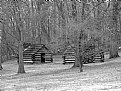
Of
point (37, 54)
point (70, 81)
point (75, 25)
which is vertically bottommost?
point (70, 81)

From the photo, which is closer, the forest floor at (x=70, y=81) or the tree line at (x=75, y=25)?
the forest floor at (x=70, y=81)

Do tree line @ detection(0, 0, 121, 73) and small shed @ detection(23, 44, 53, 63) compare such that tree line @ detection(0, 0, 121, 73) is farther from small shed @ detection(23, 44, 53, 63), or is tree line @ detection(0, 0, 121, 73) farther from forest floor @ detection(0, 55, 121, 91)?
small shed @ detection(23, 44, 53, 63)

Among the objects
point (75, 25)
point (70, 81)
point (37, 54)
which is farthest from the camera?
point (37, 54)

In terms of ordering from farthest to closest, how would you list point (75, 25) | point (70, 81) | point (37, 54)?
point (37, 54) < point (75, 25) < point (70, 81)

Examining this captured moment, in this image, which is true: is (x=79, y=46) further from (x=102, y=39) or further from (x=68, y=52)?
(x=68, y=52)

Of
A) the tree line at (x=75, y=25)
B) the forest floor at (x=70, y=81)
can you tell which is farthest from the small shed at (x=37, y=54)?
the forest floor at (x=70, y=81)

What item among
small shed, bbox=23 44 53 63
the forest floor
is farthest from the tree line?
small shed, bbox=23 44 53 63

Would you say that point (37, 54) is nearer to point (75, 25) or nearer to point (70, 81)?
point (75, 25)

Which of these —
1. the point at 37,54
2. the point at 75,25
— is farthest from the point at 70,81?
the point at 37,54

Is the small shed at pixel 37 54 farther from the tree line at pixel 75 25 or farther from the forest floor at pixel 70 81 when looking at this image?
the forest floor at pixel 70 81

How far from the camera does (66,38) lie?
18234mm

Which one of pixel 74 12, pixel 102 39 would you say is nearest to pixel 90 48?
pixel 102 39

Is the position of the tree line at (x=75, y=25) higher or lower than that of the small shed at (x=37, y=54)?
higher

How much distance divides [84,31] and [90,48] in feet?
8.39
